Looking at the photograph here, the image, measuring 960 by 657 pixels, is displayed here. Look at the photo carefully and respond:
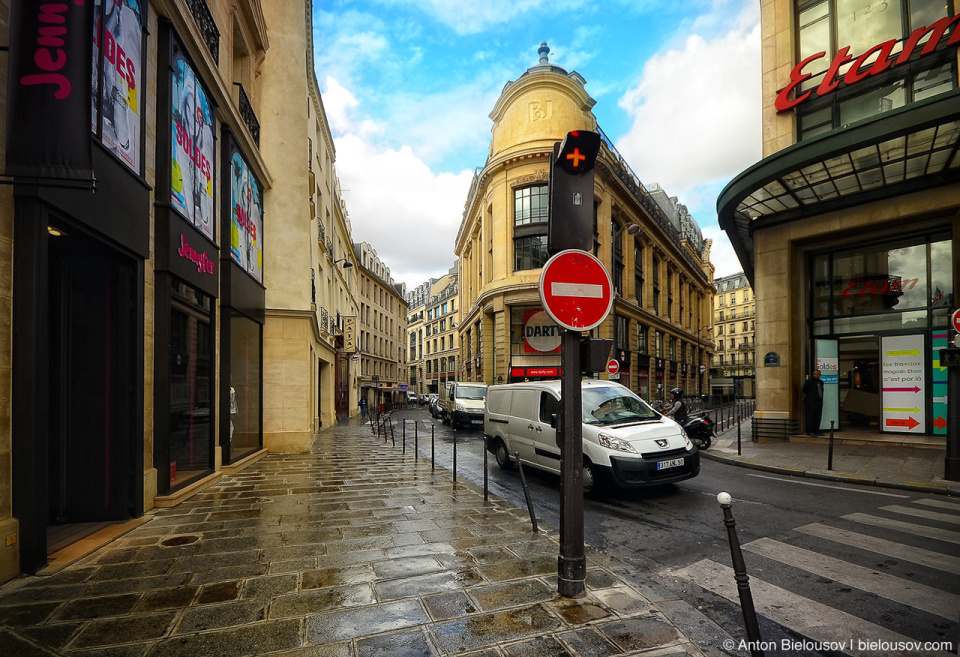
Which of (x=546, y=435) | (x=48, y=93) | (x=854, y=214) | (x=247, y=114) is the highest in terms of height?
(x=247, y=114)

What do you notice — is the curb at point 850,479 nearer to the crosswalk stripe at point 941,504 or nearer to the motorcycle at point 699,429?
the crosswalk stripe at point 941,504

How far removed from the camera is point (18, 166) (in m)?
4.02

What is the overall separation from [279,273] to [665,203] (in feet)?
168

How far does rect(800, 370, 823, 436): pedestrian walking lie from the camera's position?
47.7 ft

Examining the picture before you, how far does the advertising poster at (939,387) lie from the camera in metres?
12.9

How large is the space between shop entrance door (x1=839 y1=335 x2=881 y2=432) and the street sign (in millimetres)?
14497

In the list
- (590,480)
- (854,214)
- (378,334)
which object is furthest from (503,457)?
(378,334)

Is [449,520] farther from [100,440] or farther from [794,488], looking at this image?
[794,488]

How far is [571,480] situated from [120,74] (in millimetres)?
6695

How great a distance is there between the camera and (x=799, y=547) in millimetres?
5250

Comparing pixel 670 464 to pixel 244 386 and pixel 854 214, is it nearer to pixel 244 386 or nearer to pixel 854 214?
pixel 244 386

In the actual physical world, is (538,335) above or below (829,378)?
above

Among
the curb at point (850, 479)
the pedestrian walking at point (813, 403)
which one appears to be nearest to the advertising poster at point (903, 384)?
the pedestrian walking at point (813, 403)

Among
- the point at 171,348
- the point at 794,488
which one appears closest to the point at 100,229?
the point at 171,348
